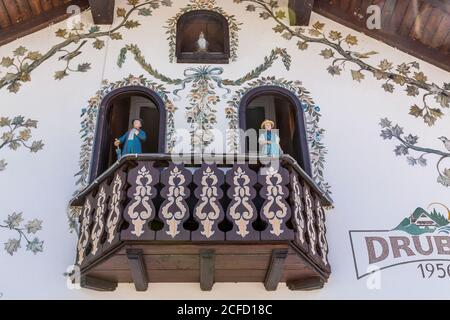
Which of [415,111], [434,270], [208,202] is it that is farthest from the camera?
[415,111]

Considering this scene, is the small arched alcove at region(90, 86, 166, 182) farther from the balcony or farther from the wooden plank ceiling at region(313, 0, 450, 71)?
the wooden plank ceiling at region(313, 0, 450, 71)

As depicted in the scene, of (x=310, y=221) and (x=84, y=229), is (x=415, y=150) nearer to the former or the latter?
(x=310, y=221)

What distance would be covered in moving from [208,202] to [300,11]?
3.21m

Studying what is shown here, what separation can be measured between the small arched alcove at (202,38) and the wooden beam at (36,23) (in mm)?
1214

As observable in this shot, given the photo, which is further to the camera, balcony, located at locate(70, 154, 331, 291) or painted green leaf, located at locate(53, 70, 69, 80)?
painted green leaf, located at locate(53, 70, 69, 80)

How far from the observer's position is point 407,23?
24.6 feet

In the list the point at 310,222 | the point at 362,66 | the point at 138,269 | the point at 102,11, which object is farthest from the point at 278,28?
the point at 138,269

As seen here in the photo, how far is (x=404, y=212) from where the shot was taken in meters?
6.30

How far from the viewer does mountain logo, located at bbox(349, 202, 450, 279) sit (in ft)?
19.6

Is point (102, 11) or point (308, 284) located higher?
point (102, 11)

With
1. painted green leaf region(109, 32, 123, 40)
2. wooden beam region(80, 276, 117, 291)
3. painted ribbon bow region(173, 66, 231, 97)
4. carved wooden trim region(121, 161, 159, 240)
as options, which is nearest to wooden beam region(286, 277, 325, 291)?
carved wooden trim region(121, 161, 159, 240)

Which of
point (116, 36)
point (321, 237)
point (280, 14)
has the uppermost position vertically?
point (280, 14)

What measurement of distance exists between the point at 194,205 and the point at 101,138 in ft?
5.60
